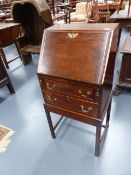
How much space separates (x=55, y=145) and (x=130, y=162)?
28.5 inches

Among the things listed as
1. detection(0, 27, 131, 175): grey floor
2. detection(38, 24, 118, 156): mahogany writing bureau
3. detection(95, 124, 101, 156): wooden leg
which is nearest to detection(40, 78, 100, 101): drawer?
detection(38, 24, 118, 156): mahogany writing bureau

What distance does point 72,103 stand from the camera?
3.97 ft

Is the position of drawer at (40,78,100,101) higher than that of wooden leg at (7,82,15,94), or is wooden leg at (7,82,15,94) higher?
drawer at (40,78,100,101)

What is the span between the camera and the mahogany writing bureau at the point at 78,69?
99cm

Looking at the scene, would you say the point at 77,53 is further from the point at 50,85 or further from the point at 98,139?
the point at 98,139

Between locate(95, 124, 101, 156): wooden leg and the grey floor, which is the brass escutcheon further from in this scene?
the grey floor

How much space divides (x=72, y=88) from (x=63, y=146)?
787 millimetres

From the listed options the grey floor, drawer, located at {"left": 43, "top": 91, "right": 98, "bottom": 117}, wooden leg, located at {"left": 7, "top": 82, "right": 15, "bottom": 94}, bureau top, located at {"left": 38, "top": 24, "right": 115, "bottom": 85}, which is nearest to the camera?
bureau top, located at {"left": 38, "top": 24, "right": 115, "bottom": 85}

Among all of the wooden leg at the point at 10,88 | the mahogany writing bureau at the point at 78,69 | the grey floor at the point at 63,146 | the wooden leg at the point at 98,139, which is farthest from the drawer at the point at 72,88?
the wooden leg at the point at 10,88

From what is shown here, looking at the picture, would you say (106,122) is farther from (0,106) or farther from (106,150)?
(0,106)

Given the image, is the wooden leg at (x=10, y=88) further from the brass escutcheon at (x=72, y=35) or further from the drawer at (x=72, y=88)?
the brass escutcheon at (x=72, y=35)

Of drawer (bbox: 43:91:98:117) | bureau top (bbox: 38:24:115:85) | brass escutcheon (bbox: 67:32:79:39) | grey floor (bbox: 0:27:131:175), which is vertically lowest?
grey floor (bbox: 0:27:131:175)

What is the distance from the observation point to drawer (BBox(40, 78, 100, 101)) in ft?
3.42

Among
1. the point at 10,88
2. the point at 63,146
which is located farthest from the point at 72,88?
the point at 10,88
